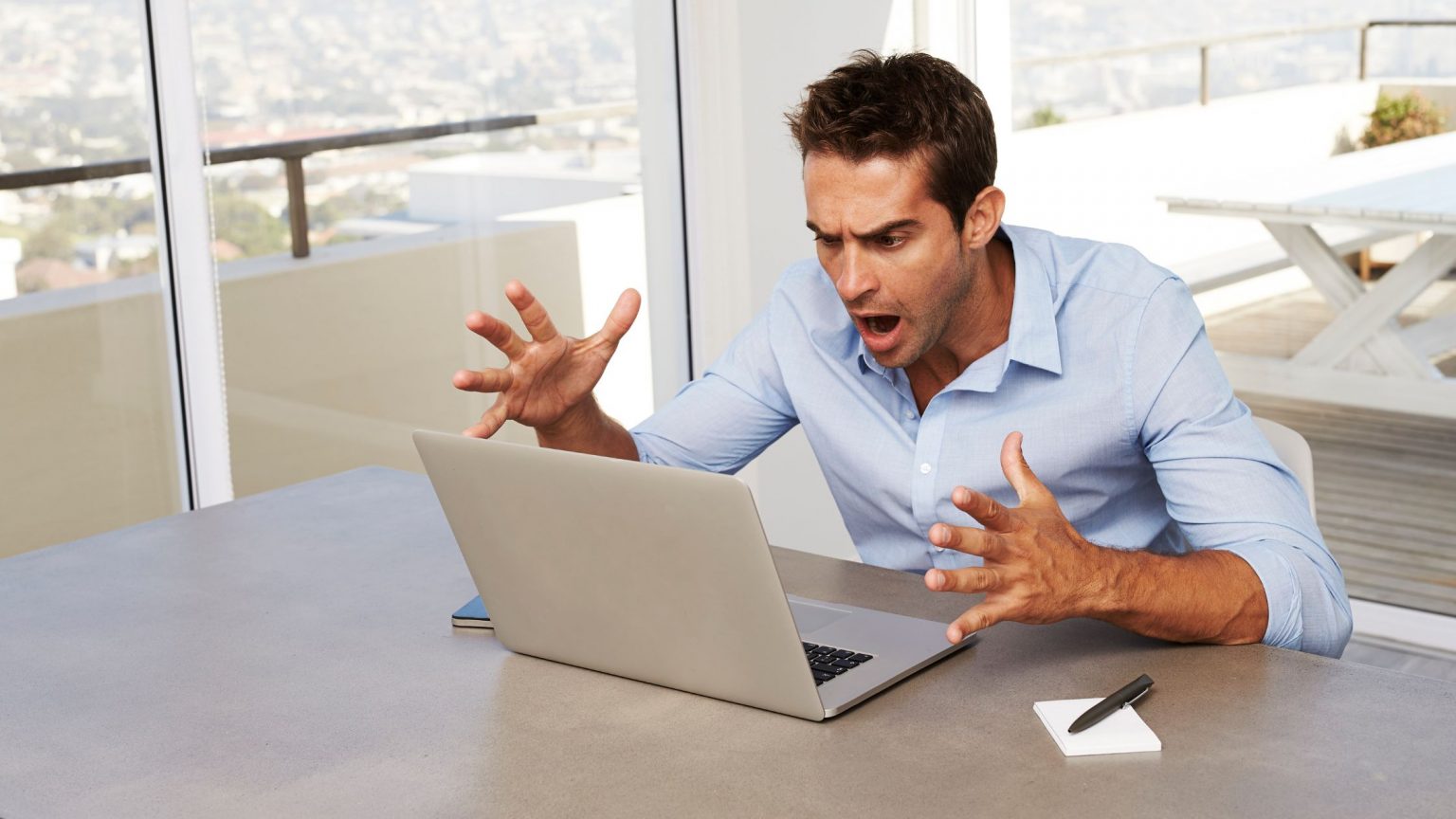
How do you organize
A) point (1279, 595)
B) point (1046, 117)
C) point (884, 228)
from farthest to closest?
point (1046, 117) → point (884, 228) → point (1279, 595)

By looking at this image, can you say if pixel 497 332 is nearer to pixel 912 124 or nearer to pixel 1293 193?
pixel 912 124

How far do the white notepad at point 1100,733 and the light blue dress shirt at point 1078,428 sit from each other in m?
0.28

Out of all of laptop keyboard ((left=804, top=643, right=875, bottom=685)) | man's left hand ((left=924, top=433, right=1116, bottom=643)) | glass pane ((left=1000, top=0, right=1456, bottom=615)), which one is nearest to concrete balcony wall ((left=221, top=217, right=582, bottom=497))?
glass pane ((left=1000, top=0, right=1456, bottom=615))

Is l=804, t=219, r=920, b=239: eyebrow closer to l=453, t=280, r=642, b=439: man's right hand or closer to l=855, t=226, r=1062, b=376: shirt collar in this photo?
l=855, t=226, r=1062, b=376: shirt collar

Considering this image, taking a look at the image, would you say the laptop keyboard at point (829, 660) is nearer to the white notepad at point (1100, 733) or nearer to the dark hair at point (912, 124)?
the white notepad at point (1100, 733)

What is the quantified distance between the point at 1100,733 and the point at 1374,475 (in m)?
2.43

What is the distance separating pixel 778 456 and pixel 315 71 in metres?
1.46

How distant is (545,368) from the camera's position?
1.76 meters

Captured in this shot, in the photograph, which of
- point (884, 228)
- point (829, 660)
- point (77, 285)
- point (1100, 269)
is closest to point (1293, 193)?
point (1100, 269)

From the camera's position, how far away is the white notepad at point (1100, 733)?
1201 millimetres

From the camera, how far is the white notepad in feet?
3.94

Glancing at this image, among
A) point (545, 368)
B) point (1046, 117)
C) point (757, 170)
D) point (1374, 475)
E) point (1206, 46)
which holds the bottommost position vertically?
point (1374, 475)

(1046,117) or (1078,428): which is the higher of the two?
(1046,117)

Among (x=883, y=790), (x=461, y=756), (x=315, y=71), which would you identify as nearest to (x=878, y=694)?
(x=883, y=790)
